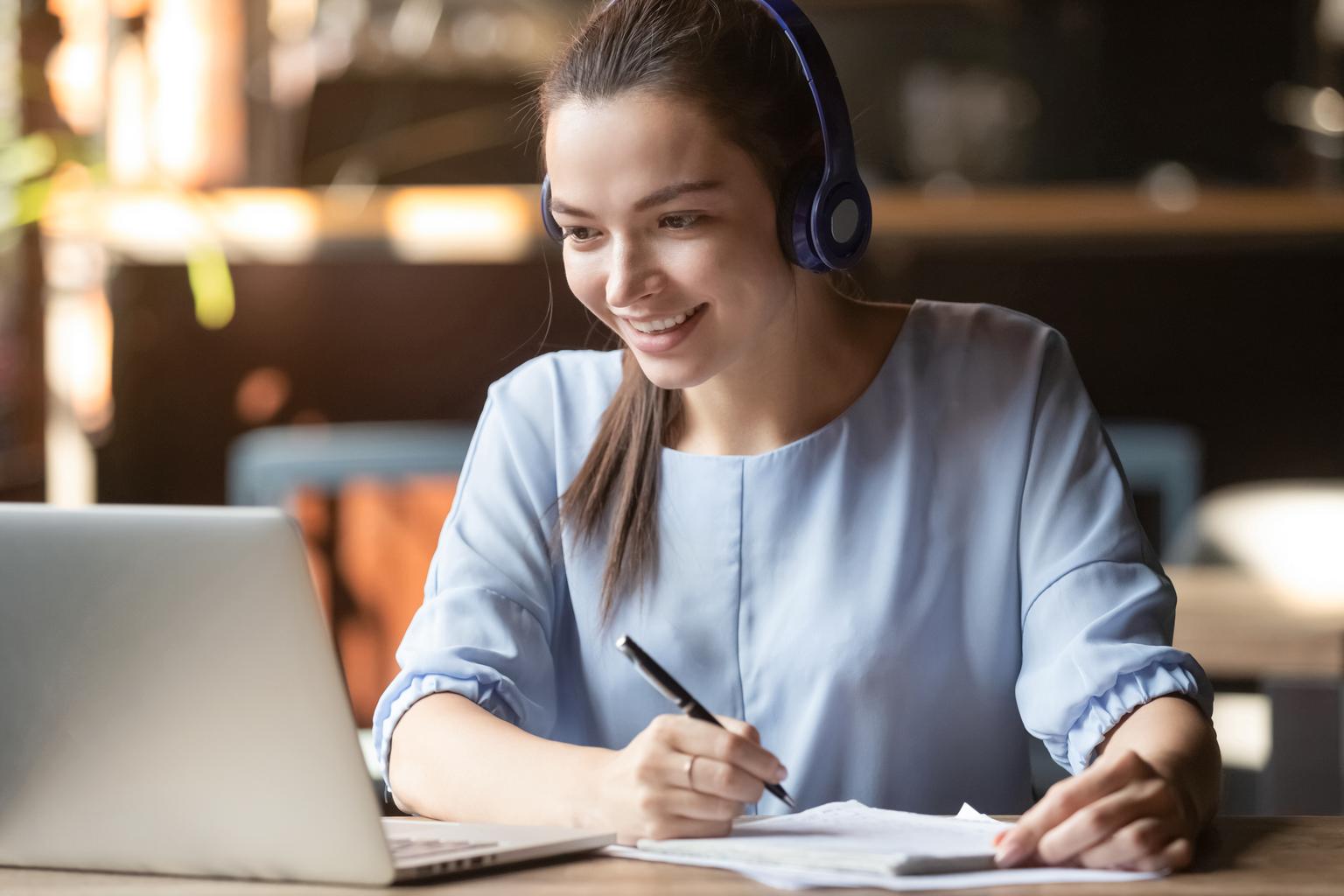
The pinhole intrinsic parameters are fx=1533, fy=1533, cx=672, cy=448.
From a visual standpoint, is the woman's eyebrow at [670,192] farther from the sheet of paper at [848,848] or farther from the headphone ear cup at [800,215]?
the sheet of paper at [848,848]

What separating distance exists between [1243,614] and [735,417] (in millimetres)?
912

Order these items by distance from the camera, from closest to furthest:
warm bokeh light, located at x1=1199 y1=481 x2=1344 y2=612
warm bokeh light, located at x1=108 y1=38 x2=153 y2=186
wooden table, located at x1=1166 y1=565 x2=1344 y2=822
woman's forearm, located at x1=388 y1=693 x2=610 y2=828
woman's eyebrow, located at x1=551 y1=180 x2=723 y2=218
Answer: woman's forearm, located at x1=388 y1=693 x2=610 y2=828
woman's eyebrow, located at x1=551 y1=180 x2=723 y2=218
wooden table, located at x1=1166 y1=565 x2=1344 y2=822
warm bokeh light, located at x1=1199 y1=481 x2=1344 y2=612
warm bokeh light, located at x1=108 y1=38 x2=153 y2=186

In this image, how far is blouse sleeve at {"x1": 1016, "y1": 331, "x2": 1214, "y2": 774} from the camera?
1068 millimetres

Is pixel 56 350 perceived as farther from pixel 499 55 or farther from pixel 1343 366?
pixel 1343 366

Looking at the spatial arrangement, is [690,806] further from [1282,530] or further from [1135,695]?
[1282,530]

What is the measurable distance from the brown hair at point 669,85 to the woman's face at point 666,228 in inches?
0.7

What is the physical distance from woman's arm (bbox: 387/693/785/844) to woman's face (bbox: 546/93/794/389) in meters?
0.30

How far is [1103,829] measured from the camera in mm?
838

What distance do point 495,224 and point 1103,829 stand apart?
2271 mm

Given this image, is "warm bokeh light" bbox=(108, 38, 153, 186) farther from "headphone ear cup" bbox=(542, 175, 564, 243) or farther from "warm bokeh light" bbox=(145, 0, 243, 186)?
"headphone ear cup" bbox=(542, 175, 564, 243)

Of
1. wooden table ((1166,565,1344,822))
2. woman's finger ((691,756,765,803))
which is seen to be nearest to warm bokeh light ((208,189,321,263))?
wooden table ((1166,565,1344,822))

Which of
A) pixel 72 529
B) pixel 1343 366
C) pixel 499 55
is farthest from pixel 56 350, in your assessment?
pixel 1343 366

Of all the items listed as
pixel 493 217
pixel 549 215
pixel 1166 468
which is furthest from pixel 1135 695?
pixel 493 217

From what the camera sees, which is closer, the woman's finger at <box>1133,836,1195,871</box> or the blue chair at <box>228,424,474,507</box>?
the woman's finger at <box>1133,836,1195,871</box>
